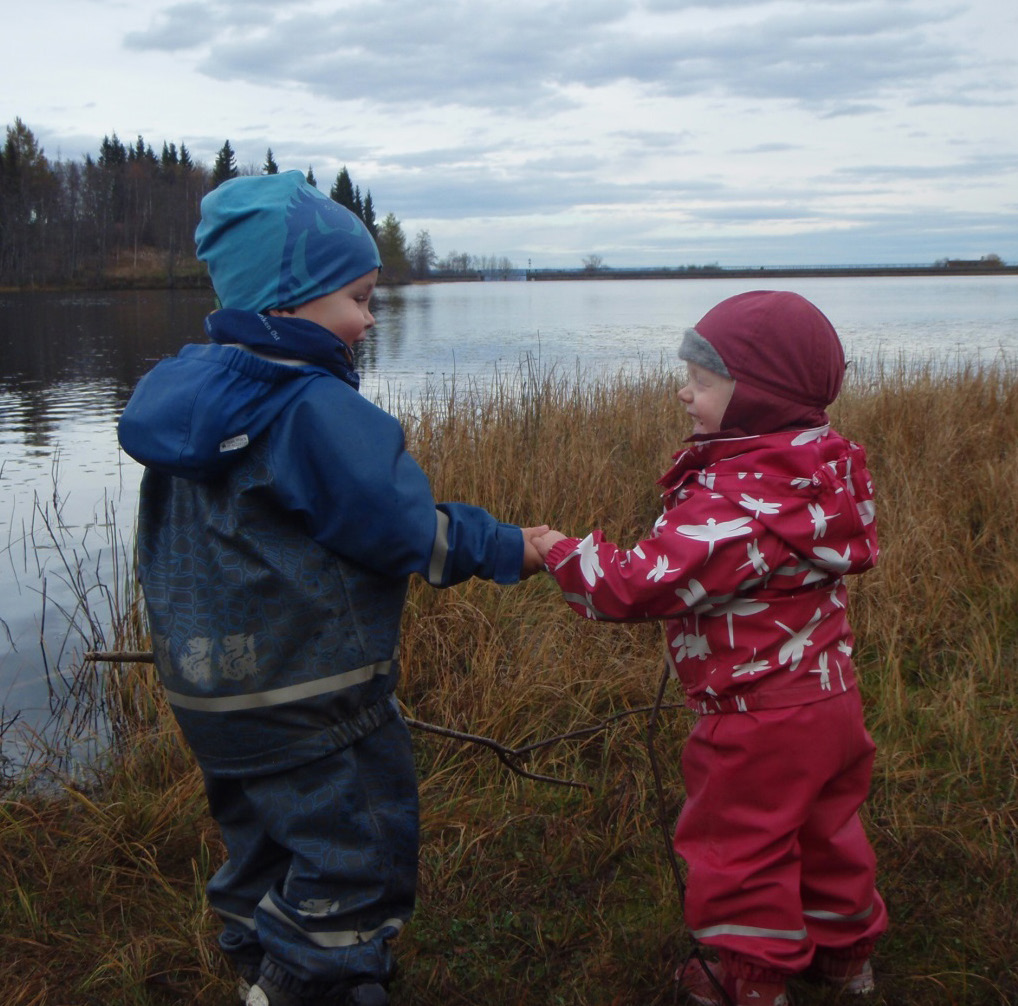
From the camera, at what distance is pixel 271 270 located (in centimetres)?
168

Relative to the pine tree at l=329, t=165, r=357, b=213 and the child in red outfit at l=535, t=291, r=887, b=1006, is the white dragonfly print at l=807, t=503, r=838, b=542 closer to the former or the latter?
the child in red outfit at l=535, t=291, r=887, b=1006

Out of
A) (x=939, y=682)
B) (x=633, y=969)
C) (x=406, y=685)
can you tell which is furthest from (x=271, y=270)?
(x=939, y=682)

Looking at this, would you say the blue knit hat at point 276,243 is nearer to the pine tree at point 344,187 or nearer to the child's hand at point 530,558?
the child's hand at point 530,558

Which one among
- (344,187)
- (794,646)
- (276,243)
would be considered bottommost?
(794,646)

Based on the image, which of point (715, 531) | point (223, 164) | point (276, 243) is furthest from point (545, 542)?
point (223, 164)

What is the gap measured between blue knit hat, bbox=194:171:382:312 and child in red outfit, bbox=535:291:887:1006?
0.62 metres

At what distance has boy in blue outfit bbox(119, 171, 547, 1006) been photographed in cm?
160

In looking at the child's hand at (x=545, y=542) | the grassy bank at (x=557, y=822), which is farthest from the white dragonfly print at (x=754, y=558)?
the grassy bank at (x=557, y=822)

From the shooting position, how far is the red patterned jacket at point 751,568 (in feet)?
5.58

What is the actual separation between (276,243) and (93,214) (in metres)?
67.5

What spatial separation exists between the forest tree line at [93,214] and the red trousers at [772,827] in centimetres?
5365

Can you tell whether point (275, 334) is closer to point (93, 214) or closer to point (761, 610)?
point (761, 610)

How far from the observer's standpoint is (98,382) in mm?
15336

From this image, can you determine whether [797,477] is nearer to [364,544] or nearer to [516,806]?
[364,544]
